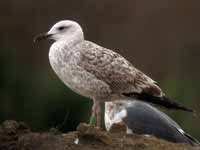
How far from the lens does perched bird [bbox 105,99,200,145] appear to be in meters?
12.1

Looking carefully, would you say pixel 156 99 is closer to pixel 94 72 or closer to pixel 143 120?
pixel 143 120

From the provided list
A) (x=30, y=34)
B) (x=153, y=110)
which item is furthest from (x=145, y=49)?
(x=153, y=110)

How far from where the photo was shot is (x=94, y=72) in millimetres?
11844

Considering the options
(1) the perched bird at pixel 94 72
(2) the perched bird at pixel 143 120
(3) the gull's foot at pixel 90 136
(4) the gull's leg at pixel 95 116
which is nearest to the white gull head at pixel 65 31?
(1) the perched bird at pixel 94 72

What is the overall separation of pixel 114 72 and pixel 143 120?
1.90 feet

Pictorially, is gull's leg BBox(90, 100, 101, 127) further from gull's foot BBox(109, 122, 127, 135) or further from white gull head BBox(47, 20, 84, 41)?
white gull head BBox(47, 20, 84, 41)

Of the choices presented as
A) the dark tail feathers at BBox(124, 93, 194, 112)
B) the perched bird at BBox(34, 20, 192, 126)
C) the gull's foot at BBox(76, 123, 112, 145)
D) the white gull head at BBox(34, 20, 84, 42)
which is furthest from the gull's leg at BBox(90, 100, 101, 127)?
the gull's foot at BBox(76, 123, 112, 145)

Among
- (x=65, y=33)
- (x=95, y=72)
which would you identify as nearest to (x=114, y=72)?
(x=95, y=72)

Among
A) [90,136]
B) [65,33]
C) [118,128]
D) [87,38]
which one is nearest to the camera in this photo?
[90,136]

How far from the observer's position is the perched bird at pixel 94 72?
38.5 feet

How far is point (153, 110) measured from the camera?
41.0ft

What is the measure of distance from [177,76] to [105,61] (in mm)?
8248

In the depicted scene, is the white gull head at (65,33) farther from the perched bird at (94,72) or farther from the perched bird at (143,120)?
the perched bird at (143,120)

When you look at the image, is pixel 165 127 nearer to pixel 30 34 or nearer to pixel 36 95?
pixel 36 95
